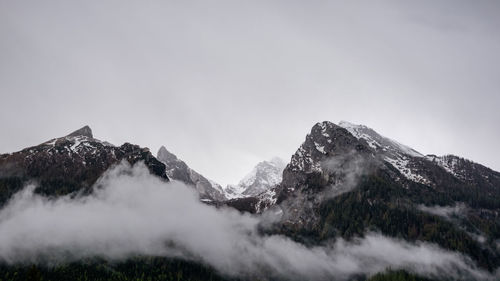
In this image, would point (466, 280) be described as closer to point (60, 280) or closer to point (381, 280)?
point (381, 280)

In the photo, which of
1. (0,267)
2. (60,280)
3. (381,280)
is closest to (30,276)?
(60,280)

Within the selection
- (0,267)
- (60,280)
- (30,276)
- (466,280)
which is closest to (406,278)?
(466,280)

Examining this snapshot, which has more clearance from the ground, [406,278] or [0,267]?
[406,278]

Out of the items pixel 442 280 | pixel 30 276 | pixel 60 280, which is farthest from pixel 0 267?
pixel 442 280

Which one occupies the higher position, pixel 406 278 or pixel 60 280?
pixel 406 278

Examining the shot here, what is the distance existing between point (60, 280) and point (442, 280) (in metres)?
219

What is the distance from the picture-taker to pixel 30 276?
89.6 meters

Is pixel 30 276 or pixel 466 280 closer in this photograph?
pixel 30 276

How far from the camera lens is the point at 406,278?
627 ft

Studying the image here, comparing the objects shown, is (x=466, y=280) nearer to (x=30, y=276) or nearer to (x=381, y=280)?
(x=381, y=280)

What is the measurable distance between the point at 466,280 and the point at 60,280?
774 ft

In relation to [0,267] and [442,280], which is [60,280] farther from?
[442,280]

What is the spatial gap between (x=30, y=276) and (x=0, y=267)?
14641 cm

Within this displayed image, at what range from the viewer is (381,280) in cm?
19875
